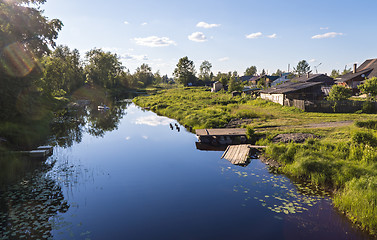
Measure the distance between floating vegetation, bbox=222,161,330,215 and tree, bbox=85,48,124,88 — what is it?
4267 inches

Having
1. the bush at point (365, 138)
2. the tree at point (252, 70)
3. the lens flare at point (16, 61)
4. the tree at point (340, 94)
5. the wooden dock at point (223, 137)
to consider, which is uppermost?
the tree at point (252, 70)

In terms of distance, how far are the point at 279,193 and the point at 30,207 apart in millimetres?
13866

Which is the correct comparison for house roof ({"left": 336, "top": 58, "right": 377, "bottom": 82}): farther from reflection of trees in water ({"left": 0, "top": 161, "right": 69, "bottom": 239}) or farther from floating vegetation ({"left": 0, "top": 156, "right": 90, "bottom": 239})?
reflection of trees in water ({"left": 0, "top": 161, "right": 69, "bottom": 239})

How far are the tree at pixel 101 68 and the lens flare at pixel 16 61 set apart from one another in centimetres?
8477

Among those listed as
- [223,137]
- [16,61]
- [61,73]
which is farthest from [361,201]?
[61,73]

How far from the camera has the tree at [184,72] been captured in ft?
439

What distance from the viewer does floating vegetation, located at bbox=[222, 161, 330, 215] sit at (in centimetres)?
1291

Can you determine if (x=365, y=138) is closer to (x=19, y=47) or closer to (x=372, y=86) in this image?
(x=372, y=86)

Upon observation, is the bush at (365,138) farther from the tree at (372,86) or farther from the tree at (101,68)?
the tree at (101,68)

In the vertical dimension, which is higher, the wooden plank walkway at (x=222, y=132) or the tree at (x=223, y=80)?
the tree at (x=223, y=80)

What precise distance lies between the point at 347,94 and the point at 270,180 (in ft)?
95.2

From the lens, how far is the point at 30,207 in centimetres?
1271

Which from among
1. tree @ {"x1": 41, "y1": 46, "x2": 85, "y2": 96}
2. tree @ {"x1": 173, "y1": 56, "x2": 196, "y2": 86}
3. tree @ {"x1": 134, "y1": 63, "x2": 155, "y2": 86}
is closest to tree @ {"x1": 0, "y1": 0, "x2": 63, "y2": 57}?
tree @ {"x1": 41, "y1": 46, "x2": 85, "y2": 96}

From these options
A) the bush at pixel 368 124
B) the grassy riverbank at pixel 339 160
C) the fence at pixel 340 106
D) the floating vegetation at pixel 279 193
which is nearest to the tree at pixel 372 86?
the fence at pixel 340 106
